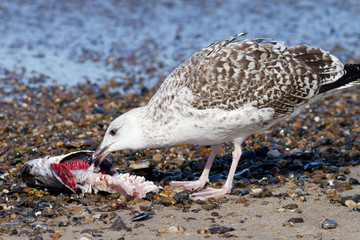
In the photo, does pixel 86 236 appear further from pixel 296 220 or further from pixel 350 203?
pixel 350 203

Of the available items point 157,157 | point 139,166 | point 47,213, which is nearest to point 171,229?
point 47,213

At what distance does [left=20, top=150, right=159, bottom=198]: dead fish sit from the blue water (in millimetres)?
5803

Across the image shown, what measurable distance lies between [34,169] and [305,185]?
3384 millimetres

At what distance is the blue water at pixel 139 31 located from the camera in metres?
13.9

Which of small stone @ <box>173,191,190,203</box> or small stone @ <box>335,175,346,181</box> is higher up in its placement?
small stone @ <box>173,191,190,203</box>

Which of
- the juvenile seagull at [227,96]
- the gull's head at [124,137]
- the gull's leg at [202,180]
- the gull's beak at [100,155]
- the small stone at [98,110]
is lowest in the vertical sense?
the gull's leg at [202,180]

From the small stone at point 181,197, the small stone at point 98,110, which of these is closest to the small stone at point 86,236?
the small stone at point 181,197

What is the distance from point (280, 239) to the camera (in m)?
5.37

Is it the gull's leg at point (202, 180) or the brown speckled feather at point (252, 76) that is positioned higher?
the brown speckled feather at point (252, 76)

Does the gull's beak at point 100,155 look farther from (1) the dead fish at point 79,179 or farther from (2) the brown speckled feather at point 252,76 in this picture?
(2) the brown speckled feather at point 252,76

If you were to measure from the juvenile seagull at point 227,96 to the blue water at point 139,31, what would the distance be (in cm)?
553

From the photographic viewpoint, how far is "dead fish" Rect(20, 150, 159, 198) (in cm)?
671

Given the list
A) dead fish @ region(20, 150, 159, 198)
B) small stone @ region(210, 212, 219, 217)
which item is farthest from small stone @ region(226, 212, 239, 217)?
dead fish @ region(20, 150, 159, 198)

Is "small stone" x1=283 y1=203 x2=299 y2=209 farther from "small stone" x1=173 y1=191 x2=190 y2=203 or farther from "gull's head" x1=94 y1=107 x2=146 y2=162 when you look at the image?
"gull's head" x1=94 y1=107 x2=146 y2=162
